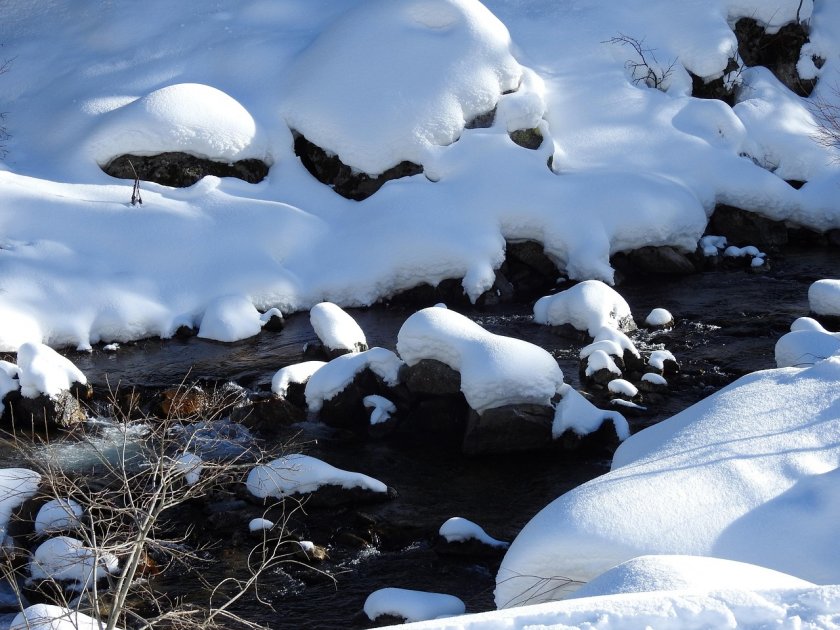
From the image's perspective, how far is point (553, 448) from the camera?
11.6m

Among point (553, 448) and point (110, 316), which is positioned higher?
point (553, 448)

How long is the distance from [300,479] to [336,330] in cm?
433

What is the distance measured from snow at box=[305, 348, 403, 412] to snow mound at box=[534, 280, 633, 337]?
3.50 m

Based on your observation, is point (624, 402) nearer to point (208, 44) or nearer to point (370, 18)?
point (370, 18)

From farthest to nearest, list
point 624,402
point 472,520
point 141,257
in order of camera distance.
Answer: point 141,257
point 624,402
point 472,520

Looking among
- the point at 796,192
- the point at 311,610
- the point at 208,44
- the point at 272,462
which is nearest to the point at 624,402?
the point at 272,462

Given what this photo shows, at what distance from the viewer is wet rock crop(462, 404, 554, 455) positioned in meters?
11.5

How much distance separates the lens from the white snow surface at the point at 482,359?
1170cm

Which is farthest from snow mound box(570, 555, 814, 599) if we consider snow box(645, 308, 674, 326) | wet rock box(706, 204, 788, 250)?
wet rock box(706, 204, 788, 250)

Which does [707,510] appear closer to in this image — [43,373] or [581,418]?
[581,418]

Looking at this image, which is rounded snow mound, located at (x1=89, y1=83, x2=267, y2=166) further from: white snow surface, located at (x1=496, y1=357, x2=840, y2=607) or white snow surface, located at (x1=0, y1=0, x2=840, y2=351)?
white snow surface, located at (x1=496, y1=357, x2=840, y2=607)

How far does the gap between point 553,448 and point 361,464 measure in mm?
2395

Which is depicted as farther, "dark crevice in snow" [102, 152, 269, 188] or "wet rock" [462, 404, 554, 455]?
"dark crevice in snow" [102, 152, 269, 188]

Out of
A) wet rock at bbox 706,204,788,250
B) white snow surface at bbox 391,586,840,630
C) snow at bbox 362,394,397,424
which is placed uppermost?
white snow surface at bbox 391,586,840,630
